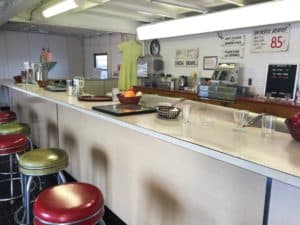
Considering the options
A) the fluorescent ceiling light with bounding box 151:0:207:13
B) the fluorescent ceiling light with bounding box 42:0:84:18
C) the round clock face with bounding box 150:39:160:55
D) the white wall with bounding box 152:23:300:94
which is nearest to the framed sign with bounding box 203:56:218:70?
the white wall with bounding box 152:23:300:94

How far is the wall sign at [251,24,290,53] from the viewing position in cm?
420

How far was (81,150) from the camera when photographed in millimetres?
2652

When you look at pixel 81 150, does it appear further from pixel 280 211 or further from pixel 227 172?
pixel 280 211

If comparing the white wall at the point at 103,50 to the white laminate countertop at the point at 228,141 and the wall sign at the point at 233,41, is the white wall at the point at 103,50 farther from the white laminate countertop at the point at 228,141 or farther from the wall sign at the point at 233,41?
the white laminate countertop at the point at 228,141

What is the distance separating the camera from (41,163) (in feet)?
5.81

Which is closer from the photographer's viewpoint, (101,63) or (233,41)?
(233,41)

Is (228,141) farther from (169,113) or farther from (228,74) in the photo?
(228,74)

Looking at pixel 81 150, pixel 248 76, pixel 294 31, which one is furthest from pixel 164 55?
pixel 81 150

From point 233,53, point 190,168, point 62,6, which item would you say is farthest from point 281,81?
point 62,6

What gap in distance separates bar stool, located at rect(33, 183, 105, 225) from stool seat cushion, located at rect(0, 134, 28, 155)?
3.44 feet

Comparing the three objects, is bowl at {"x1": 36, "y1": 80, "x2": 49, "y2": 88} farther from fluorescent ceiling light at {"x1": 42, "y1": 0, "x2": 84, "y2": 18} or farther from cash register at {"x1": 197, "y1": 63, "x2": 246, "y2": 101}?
cash register at {"x1": 197, "y1": 63, "x2": 246, "y2": 101}

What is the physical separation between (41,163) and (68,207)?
66cm

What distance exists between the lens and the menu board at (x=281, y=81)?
13.5ft

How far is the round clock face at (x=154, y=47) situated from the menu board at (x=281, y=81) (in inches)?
121
